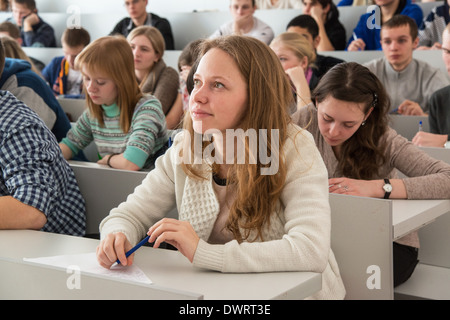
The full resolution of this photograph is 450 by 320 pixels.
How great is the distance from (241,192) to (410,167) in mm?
896

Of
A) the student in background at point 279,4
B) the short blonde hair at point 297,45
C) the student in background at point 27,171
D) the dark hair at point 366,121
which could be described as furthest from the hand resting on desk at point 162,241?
the student in background at point 279,4

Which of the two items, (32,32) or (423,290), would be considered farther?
(32,32)

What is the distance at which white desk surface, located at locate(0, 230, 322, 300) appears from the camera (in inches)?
41.7

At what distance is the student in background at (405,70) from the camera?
3.74m

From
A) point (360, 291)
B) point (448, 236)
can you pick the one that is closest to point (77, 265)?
point (360, 291)

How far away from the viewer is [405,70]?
381cm

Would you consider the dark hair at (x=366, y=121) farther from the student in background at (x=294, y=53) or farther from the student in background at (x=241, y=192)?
the student in background at (x=294, y=53)

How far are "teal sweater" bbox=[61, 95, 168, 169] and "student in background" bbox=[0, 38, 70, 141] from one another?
0.13 metres

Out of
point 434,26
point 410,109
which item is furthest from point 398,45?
point 434,26

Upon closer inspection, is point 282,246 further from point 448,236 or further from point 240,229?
point 448,236

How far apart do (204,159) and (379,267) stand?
57 cm

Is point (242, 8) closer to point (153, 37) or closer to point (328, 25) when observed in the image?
point (328, 25)

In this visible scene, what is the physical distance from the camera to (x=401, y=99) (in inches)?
151

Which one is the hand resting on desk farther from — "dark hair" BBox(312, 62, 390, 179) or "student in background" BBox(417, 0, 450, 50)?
"student in background" BBox(417, 0, 450, 50)
